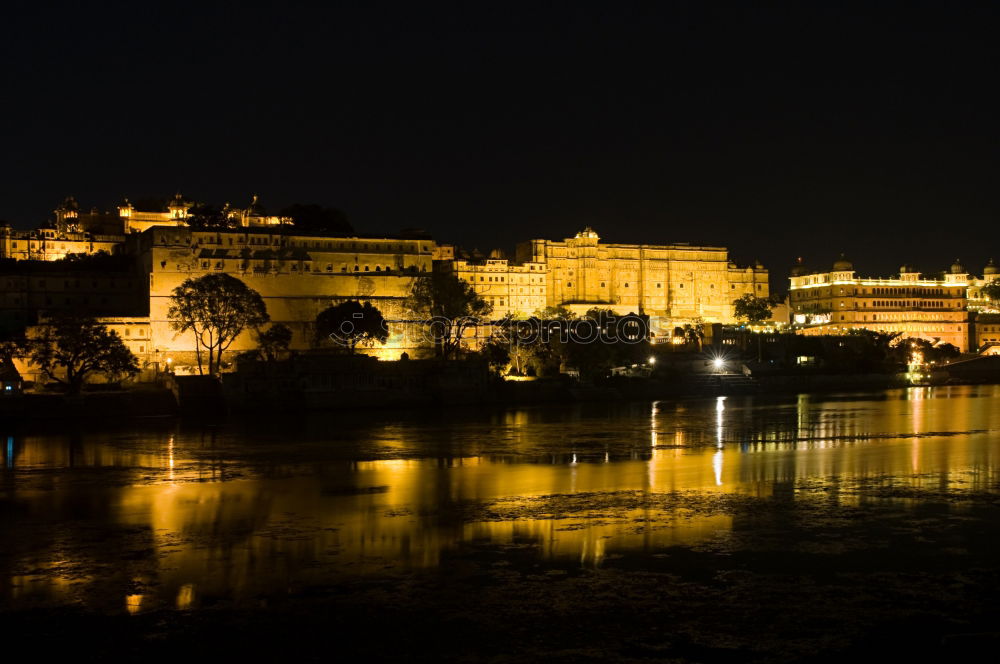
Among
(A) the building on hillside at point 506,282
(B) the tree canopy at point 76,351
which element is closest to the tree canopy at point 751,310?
(A) the building on hillside at point 506,282

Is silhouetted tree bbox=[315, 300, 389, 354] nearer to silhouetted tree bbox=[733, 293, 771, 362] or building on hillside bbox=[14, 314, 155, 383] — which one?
building on hillside bbox=[14, 314, 155, 383]

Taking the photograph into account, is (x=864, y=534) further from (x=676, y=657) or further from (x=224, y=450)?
(x=224, y=450)

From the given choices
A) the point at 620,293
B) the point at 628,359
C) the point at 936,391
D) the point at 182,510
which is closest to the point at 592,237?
the point at 620,293

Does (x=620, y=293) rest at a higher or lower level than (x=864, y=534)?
higher

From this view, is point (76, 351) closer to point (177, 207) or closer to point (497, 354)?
point (497, 354)

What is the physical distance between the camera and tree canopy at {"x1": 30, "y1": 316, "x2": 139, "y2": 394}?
49.4 m

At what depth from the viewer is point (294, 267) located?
7225 cm

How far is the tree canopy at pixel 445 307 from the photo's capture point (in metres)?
64.9

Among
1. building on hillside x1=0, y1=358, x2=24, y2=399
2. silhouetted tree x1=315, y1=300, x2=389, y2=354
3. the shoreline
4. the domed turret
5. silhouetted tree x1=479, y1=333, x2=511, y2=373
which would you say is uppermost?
the domed turret

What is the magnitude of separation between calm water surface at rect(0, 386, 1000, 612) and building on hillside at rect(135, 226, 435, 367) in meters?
27.3

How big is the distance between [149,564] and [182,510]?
514 centimetres

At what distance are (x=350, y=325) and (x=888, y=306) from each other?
6382cm

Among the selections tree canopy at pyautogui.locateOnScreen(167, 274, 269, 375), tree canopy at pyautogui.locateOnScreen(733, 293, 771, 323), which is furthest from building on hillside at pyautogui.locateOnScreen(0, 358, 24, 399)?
tree canopy at pyautogui.locateOnScreen(733, 293, 771, 323)

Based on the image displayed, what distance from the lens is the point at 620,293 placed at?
94750 millimetres
